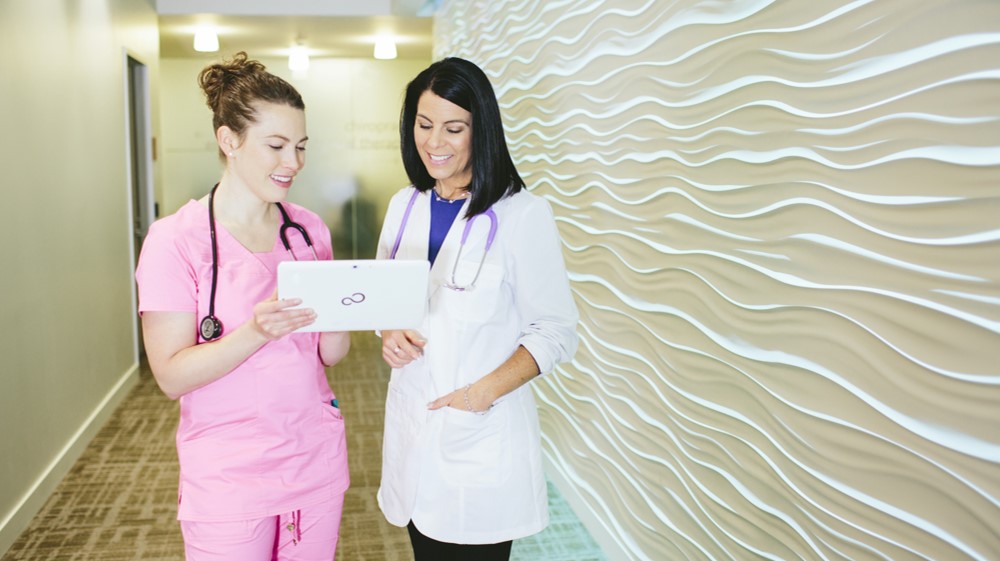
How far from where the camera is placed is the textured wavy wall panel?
1.18m

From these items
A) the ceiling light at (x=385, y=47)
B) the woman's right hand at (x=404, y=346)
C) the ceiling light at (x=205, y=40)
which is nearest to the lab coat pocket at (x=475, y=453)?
the woman's right hand at (x=404, y=346)

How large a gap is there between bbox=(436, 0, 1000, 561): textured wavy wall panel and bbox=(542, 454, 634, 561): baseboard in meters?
0.03

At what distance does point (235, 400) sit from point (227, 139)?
49cm

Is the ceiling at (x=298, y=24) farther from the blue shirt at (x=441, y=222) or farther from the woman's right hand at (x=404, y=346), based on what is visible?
the woman's right hand at (x=404, y=346)

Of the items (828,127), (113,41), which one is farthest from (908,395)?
(113,41)

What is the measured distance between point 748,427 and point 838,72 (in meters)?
0.79

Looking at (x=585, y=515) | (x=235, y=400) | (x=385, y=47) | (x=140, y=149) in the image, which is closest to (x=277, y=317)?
(x=235, y=400)

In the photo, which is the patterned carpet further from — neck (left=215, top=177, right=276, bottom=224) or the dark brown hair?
the dark brown hair

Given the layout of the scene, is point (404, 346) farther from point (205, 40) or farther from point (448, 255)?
point (205, 40)

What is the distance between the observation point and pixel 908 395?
1.28 meters

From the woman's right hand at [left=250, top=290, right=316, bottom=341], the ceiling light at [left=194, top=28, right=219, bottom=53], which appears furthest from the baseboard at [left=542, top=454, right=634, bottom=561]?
the ceiling light at [left=194, top=28, right=219, bottom=53]

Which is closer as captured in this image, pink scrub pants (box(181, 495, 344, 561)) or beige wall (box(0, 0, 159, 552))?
pink scrub pants (box(181, 495, 344, 561))

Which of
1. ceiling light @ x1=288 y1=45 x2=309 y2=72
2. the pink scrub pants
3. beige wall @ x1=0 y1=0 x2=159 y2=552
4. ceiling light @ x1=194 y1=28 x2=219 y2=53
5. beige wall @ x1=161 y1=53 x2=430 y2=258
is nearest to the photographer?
the pink scrub pants

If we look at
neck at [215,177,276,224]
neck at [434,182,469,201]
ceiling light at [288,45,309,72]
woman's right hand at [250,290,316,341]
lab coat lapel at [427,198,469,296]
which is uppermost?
ceiling light at [288,45,309,72]
